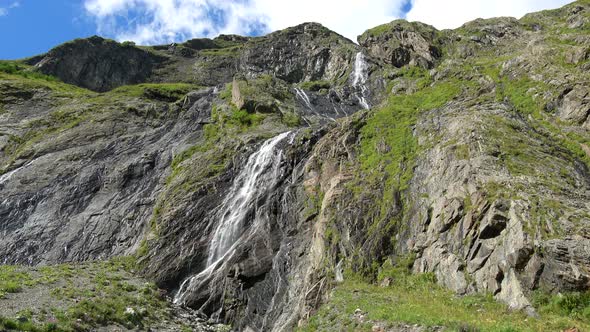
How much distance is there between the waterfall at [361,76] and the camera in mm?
73787

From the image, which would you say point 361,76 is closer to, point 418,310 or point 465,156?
point 465,156

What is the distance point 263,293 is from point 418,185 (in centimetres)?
1089

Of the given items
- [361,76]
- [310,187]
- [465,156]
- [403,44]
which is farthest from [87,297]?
[403,44]

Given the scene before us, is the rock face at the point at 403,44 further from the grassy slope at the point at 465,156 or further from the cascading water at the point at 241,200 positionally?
the cascading water at the point at 241,200

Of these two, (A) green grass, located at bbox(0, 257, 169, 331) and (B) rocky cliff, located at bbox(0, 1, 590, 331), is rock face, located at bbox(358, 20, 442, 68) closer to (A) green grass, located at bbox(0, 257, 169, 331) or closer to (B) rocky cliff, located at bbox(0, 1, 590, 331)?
(B) rocky cliff, located at bbox(0, 1, 590, 331)

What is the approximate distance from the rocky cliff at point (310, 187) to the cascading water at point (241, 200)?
15 cm

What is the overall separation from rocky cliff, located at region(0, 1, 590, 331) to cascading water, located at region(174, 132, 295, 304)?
150 millimetres

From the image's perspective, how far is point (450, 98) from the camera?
3972cm

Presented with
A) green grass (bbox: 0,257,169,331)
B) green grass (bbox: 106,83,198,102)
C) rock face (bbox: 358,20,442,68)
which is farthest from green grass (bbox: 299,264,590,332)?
rock face (bbox: 358,20,442,68)

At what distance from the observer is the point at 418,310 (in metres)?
17.9

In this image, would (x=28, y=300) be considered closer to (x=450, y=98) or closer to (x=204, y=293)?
(x=204, y=293)

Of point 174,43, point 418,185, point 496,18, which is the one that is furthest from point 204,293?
point 174,43

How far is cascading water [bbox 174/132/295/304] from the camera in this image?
3045 centimetres

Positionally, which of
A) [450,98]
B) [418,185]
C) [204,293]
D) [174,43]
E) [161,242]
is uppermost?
[174,43]
